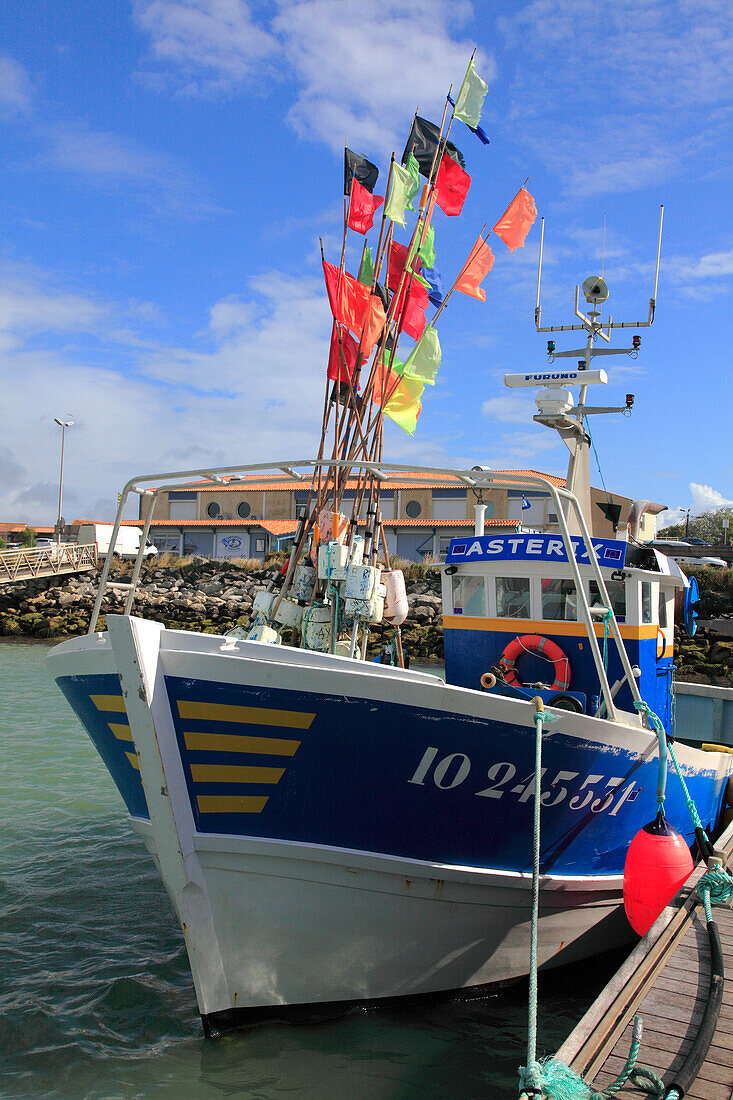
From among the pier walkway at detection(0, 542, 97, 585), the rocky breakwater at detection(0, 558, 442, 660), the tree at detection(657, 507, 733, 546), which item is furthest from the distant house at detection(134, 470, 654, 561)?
the tree at detection(657, 507, 733, 546)

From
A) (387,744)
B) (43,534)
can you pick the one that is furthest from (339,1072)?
(43,534)

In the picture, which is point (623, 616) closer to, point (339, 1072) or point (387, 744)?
point (387, 744)

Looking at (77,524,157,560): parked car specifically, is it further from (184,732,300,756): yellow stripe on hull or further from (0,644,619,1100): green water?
(184,732,300,756): yellow stripe on hull

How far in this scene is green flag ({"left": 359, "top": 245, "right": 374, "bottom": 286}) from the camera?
8117 millimetres

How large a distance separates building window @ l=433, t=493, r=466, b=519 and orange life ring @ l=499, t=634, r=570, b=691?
35532 mm

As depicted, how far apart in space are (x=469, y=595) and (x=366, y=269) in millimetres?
3481

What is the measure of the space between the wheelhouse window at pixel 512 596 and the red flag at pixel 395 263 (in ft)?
10.7

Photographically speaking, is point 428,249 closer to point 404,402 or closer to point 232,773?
point 404,402

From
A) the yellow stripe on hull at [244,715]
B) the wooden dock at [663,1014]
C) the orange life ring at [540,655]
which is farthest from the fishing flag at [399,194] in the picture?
the wooden dock at [663,1014]

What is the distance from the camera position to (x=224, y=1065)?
5051 millimetres

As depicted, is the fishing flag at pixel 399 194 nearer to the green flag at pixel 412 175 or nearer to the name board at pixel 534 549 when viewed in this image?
the green flag at pixel 412 175

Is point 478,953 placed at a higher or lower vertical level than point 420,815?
lower

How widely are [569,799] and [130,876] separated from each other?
4.83 metres

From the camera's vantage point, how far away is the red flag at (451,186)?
8.16 m
